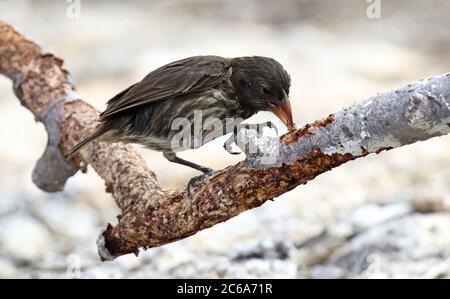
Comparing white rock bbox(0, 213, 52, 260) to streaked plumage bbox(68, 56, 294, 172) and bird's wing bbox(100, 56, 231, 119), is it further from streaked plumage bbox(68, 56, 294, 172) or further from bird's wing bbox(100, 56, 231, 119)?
bird's wing bbox(100, 56, 231, 119)

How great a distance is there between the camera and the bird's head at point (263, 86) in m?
4.04

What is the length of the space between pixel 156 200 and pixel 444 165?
9.92 ft

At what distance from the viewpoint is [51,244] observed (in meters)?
5.55

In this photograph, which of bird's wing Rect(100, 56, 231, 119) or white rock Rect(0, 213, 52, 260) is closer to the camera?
bird's wing Rect(100, 56, 231, 119)

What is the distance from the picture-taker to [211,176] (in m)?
3.61

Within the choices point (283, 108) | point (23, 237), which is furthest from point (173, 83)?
point (23, 237)

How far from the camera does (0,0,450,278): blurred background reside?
513 cm

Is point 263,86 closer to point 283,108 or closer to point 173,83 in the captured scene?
point 283,108

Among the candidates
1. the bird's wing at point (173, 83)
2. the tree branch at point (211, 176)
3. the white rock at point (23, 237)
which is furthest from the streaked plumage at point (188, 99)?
the white rock at point (23, 237)

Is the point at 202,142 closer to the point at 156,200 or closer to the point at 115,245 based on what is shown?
the point at 156,200

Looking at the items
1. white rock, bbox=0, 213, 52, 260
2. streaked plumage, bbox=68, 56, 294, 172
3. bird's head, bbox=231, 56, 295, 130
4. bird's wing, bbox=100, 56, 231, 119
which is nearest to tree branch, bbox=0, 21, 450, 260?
streaked plumage, bbox=68, 56, 294, 172

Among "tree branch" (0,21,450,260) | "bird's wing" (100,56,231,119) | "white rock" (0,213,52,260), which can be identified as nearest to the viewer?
"tree branch" (0,21,450,260)

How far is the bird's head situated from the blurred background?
121cm

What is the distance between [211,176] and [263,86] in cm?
66
